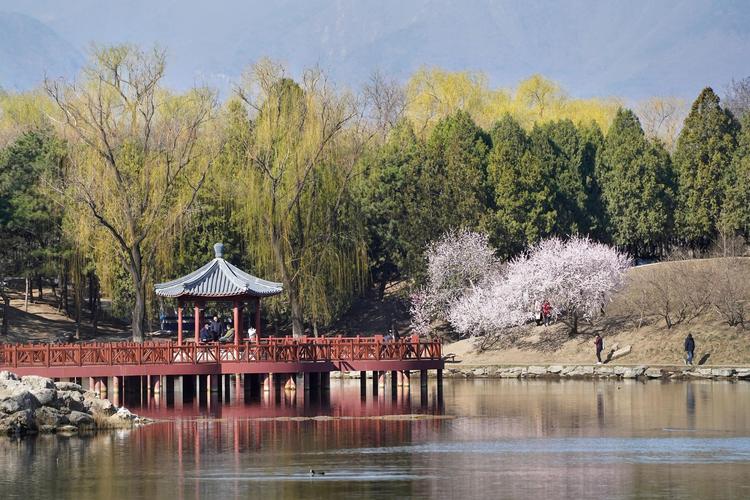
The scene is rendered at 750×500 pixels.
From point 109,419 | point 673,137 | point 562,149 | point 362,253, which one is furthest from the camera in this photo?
point 673,137

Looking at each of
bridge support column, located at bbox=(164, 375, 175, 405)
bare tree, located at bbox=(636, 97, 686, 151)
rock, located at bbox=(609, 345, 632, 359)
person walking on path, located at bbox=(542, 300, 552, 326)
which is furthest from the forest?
bare tree, located at bbox=(636, 97, 686, 151)

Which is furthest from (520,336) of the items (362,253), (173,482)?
(173,482)

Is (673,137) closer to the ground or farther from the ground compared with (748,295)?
farther from the ground

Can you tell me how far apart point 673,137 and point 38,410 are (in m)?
81.2

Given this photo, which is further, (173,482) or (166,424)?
(166,424)

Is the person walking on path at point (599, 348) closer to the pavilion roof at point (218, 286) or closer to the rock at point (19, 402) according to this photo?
the pavilion roof at point (218, 286)

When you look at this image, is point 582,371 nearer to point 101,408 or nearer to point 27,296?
point 101,408

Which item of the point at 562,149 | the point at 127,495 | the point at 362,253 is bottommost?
the point at 127,495

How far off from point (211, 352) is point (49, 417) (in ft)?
37.6

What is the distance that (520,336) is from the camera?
217 ft

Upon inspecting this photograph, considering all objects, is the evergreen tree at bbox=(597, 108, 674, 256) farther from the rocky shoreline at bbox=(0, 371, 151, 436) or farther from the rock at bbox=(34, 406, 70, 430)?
the rock at bbox=(34, 406, 70, 430)

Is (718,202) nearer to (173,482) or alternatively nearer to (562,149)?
(562,149)

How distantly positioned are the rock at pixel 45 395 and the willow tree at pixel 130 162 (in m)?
19.3

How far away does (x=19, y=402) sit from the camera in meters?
37.2
